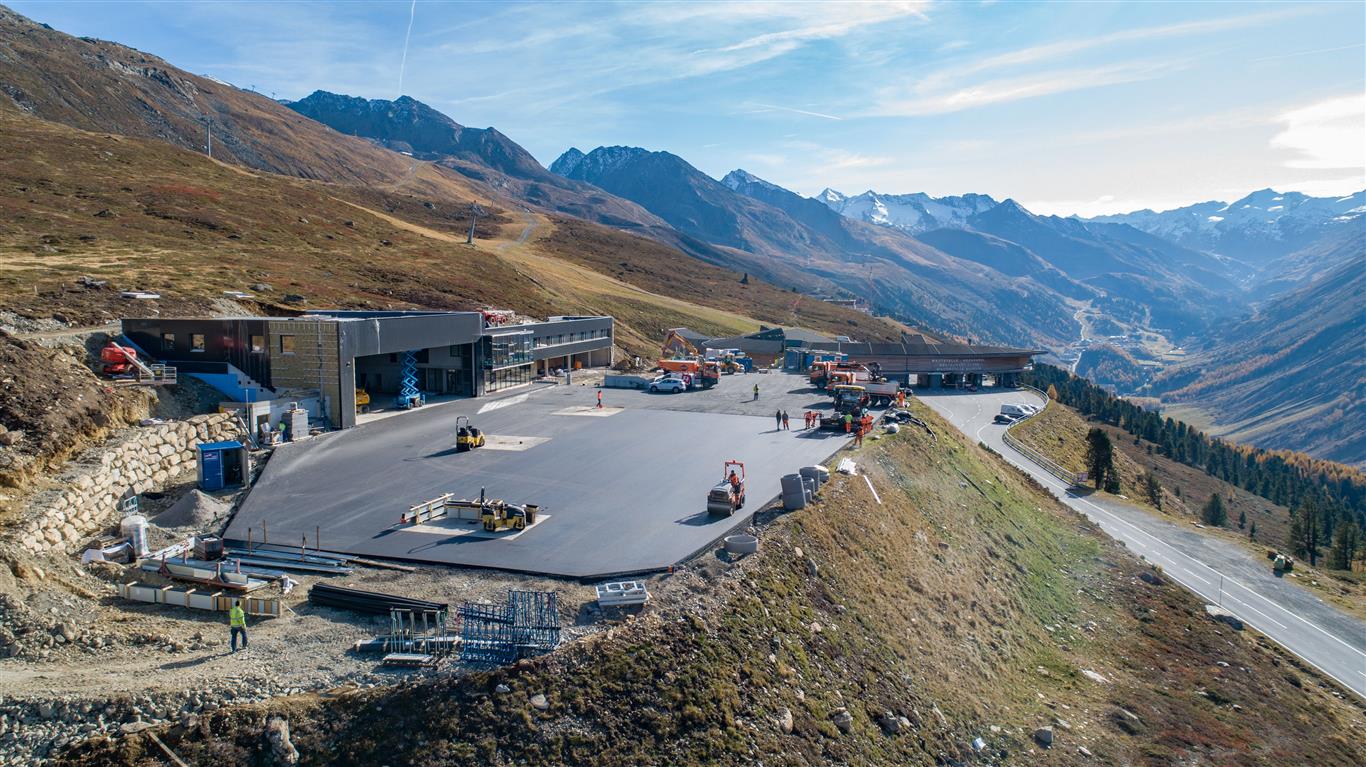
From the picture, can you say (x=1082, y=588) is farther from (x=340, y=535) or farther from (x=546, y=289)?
(x=546, y=289)

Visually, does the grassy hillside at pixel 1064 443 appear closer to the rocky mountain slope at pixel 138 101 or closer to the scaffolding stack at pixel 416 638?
the scaffolding stack at pixel 416 638

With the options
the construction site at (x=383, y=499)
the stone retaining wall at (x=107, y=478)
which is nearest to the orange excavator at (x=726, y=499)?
the construction site at (x=383, y=499)

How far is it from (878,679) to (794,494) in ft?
23.9

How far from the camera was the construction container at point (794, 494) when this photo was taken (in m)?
24.6

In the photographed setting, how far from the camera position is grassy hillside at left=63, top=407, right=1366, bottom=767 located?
13320mm

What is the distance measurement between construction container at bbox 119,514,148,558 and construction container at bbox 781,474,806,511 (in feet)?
61.5

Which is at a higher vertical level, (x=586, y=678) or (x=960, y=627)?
(x=586, y=678)

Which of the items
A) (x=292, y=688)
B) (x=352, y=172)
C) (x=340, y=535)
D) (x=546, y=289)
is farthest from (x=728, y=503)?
(x=352, y=172)

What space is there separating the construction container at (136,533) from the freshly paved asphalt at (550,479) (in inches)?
86.9

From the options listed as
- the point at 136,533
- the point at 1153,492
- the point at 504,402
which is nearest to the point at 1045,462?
the point at 1153,492

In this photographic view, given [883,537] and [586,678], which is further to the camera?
[883,537]

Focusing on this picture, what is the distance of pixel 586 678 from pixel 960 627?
1377 cm

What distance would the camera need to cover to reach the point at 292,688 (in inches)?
550

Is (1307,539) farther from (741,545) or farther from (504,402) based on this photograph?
(504,402)
